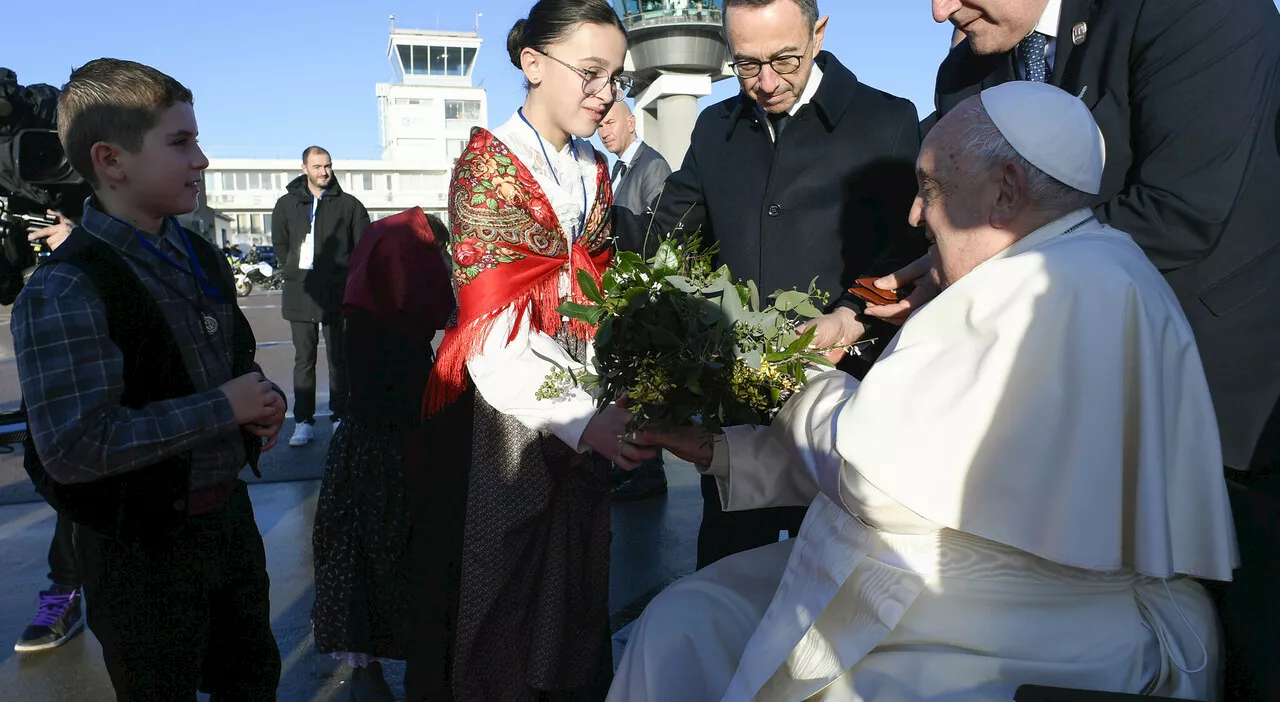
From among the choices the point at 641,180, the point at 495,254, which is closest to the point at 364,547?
the point at 495,254

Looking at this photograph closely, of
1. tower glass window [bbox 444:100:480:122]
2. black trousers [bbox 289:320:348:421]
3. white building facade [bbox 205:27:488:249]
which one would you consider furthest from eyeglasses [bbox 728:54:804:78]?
tower glass window [bbox 444:100:480:122]

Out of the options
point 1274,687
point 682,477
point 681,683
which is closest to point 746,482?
point 681,683

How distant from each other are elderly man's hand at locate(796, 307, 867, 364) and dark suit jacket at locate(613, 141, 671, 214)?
3322mm

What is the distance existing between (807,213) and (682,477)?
12.3ft

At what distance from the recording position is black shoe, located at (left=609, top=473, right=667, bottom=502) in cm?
557

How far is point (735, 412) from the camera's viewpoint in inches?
77.2

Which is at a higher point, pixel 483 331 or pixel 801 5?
pixel 801 5

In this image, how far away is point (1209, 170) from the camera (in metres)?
2.13

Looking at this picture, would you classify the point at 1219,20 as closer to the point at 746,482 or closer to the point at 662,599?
the point at 746,482

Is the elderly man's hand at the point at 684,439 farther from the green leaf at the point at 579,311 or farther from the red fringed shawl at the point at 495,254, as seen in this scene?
the red fringed shawl at the point at 495,254

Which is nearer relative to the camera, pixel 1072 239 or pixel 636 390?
pixel 1072 239

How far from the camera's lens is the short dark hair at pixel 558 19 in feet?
7.72

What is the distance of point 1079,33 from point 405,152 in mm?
90827

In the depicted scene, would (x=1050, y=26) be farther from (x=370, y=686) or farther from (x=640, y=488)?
(x=640, y=488)
